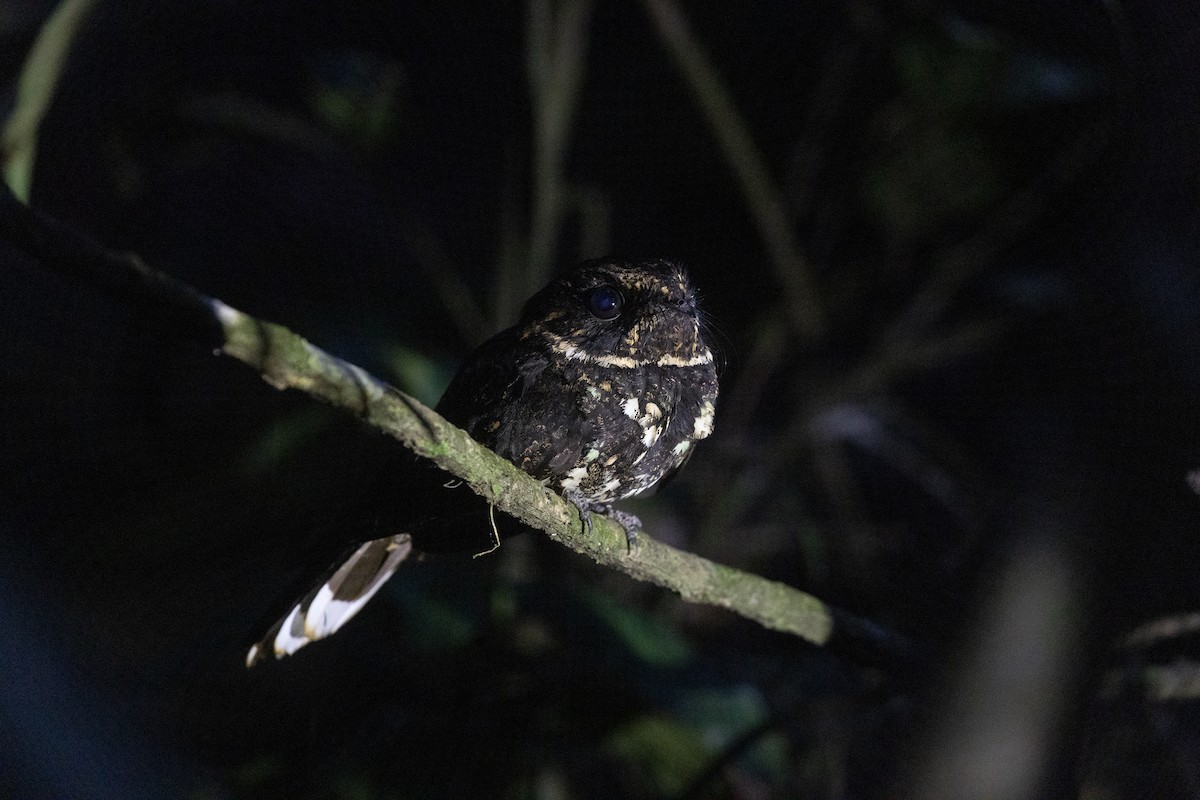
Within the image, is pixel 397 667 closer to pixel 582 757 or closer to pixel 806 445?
pixel 582 757

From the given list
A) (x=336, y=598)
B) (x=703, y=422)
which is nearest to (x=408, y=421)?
(x=703, y=422)

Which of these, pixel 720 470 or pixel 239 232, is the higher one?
pixel 239 232

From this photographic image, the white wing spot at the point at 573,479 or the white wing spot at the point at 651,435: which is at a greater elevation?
the white wing spot at the point at 573,479

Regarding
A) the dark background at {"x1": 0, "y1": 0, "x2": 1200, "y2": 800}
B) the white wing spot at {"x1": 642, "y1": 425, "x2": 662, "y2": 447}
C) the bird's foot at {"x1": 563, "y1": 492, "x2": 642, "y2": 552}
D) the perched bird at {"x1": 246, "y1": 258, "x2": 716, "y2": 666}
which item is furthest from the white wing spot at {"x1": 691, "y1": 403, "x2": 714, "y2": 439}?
the dark background at {"x1": 0, "y1": 0, "x2": 1200, "y2": 800}

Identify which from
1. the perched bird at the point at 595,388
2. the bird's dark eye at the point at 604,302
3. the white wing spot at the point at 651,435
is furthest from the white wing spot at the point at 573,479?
the bird's dark eye at the point at 604,302

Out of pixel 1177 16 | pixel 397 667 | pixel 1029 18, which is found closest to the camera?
pixel 1177 16

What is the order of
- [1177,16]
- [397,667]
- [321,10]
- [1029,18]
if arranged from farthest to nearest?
[321,10] → [1029,18] → [397,667] → [1177,16]

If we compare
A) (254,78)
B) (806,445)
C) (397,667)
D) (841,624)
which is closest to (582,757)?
(397,667)

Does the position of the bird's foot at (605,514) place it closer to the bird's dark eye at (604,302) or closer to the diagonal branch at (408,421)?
the diagonal branch at (408,421)
